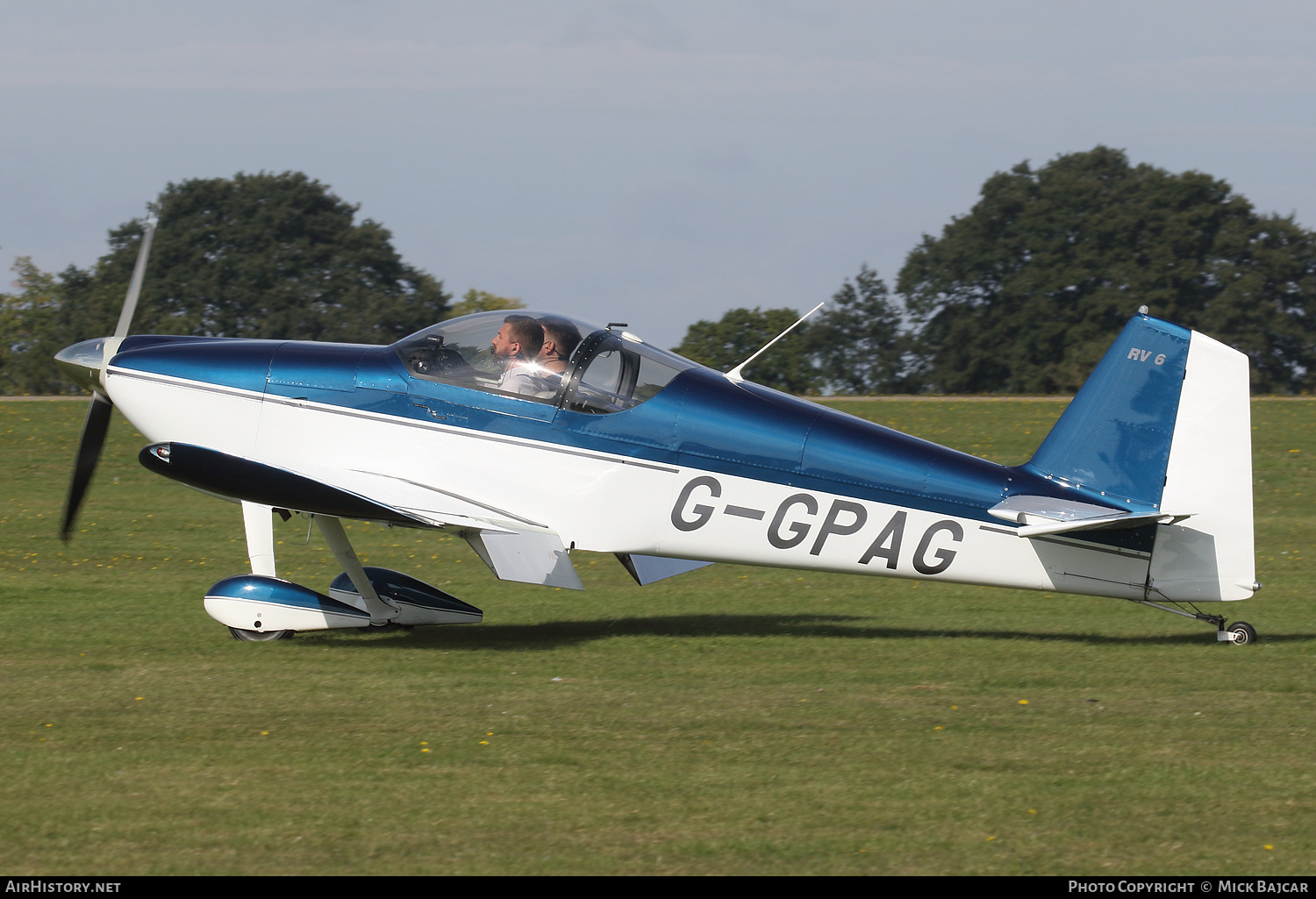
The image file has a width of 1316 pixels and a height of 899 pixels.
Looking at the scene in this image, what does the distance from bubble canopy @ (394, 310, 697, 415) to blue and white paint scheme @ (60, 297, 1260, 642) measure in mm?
18

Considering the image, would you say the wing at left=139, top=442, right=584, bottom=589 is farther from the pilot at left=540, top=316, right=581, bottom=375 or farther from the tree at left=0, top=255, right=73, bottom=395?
the tree at left=0, top=255, right=73, bottom=395

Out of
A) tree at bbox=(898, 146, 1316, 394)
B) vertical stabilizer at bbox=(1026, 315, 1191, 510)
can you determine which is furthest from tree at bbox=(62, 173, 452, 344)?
vertical stabilizer at bbox=(1026, 315, 1191, 510)

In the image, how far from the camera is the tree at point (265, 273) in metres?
45.0

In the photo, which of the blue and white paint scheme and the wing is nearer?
the wing

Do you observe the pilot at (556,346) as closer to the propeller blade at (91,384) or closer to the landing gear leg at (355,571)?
the landing gear leg at (355,571)

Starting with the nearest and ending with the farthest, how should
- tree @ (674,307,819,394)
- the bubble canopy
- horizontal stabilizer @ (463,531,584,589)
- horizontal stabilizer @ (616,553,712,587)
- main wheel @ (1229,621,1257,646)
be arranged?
horizontal stabilizer @ (463,531,584,589) < main wheel @ (1229,621,1257,646) < the bubble canopy < horizontal stabilizer @ (616,553,712,587) < tree @ (674,307,819,394)

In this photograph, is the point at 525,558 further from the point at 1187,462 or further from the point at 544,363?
the point at 1187,462

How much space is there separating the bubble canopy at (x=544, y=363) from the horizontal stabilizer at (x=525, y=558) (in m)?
0.93

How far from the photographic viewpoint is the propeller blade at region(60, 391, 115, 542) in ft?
29.3

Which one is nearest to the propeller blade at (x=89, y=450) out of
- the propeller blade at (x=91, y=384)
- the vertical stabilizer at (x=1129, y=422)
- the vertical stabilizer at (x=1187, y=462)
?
the propeller blade at (x=91, y=384)

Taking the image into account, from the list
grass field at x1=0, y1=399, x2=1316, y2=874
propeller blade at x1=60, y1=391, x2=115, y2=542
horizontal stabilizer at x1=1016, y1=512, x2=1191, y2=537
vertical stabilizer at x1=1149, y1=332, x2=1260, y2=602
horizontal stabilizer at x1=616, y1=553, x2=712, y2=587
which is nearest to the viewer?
grass field at x1=0, y1=399, x2=1316, y2=874

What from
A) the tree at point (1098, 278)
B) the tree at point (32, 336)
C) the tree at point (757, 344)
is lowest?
the tree at point (32, 336)

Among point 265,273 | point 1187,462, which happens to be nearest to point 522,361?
point 1187,462
